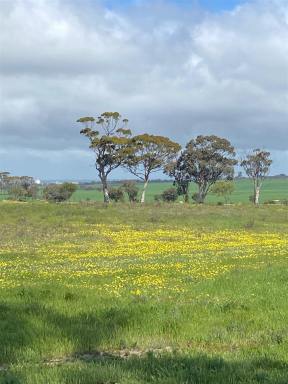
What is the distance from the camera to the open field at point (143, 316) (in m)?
7.78

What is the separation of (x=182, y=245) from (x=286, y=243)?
6.43 metres

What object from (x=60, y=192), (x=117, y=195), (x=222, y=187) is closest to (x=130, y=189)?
(x=117, y=195)

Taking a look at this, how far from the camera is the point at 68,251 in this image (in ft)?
89.8

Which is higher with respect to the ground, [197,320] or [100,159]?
[100,159]

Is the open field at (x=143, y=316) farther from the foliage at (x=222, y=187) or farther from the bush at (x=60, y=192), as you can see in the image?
the foliage at (x=222, y=187)

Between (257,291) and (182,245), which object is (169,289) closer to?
(257,291)

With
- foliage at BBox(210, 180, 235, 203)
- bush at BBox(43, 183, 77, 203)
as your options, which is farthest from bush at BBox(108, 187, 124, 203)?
foliage at BBox(210, 180, 235, 203)

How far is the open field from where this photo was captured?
7.78 metres

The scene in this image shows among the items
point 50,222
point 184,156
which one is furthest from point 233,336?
point 184,156

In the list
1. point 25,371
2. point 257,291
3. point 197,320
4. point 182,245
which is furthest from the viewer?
point 182,245

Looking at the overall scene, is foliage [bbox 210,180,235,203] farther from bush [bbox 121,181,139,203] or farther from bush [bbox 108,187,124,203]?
bush [bbox 108,187,124,203]

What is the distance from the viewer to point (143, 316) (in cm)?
1141

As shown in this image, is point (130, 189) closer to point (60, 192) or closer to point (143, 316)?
point (60, 192)

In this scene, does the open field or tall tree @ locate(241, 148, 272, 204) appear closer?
the open field
